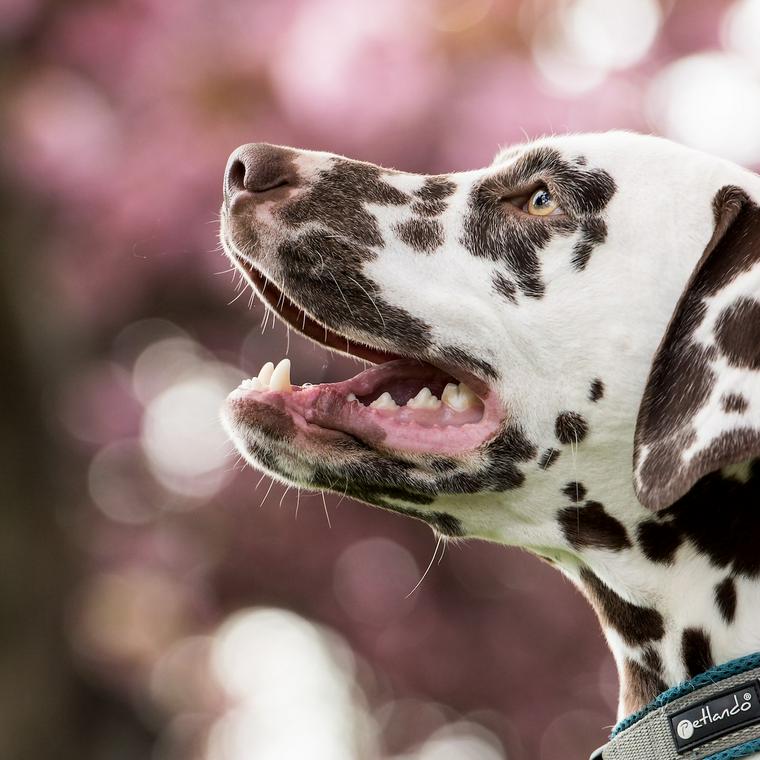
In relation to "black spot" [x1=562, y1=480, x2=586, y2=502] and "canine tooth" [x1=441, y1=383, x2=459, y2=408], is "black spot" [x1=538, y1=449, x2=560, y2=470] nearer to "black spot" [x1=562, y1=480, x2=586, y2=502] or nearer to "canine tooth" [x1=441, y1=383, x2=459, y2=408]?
"black spot" [x1=562, y1=480, x2=586, y2=502]

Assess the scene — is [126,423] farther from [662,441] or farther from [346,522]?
[662,441]

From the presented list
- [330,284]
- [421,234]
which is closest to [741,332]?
[421,234]

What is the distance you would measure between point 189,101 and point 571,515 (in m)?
5.60

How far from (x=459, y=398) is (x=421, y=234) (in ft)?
1.45

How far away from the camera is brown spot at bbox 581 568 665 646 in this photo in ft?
10.7

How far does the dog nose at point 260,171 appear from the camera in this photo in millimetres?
3557

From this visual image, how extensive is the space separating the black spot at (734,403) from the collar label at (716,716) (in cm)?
58

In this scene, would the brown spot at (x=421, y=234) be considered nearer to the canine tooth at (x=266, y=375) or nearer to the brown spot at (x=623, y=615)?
the canine tooth at (x=266, y=375)

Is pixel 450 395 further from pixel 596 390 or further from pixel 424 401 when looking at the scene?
pixel 596 390

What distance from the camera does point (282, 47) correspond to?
26.3 ft

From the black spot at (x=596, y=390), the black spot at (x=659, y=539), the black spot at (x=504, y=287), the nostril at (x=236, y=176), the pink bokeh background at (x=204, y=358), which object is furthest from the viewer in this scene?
the pink bokeh background at (x=204, y=358)

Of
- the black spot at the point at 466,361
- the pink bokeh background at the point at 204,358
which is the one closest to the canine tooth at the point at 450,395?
the black spot at the point at 466,361

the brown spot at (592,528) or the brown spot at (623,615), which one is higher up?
the brown spot at (592,528)

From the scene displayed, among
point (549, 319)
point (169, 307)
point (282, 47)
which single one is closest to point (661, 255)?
point (549, 319)
